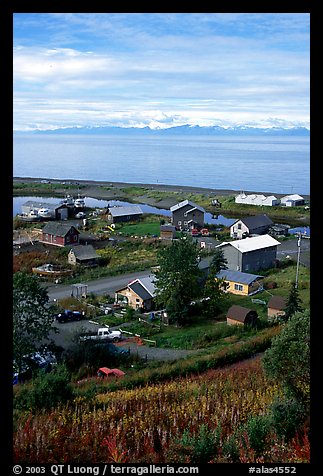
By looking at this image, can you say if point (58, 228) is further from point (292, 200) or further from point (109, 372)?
point (292, 200)

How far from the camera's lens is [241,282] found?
2865 millimetres

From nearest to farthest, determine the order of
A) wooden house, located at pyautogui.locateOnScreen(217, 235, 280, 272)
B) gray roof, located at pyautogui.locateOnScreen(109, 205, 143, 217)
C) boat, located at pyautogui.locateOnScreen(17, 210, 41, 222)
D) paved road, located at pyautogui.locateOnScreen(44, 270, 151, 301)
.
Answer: boat, located at pyautogui.locateOnScreen(17, 210, 41, 222), paved road, located at pyautogui.locateOnScreen(44, 270, 151, 301), wooden house, located at pyautogui.locateOnScreen(217, 235, 280, 272), gray roof, located at pyautogui.locateOnScreen(109, 205, 143, 217)

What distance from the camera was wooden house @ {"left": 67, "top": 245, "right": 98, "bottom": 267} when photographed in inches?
112

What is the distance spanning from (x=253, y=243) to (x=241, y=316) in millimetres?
506

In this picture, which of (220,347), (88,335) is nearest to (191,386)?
(220,347)

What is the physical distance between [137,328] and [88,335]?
11.6 inches

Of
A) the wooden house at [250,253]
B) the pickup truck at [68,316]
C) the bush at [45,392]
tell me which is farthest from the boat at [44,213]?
the wooden house at [250,253]

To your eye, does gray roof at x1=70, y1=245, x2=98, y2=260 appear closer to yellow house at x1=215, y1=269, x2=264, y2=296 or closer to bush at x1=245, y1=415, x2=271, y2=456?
yellow house at x1=215, y1=269, x2=264, y2=296

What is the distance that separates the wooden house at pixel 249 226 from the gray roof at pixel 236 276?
0.94 feet

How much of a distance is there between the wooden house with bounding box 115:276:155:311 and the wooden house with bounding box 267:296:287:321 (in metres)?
0.72

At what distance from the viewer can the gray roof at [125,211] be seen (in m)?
3.43

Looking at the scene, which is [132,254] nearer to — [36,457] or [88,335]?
[88,335]

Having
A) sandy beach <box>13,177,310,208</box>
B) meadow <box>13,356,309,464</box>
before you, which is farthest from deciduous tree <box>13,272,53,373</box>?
sandy beach <box>13,177,310,208</box>
